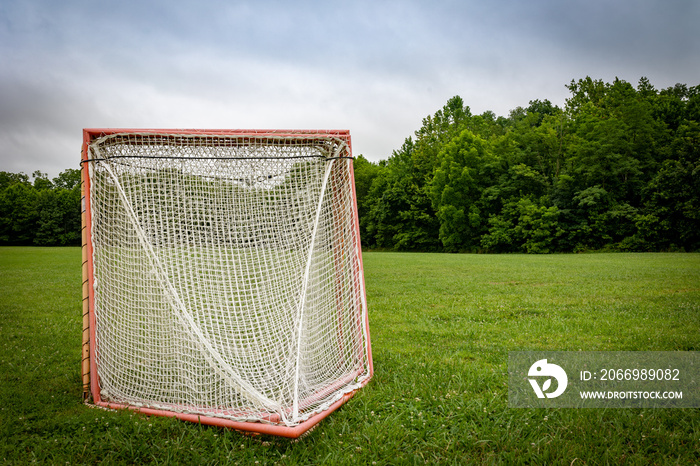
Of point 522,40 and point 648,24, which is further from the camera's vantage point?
point 648,24

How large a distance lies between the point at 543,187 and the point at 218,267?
3935 cm

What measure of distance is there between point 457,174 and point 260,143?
124ft

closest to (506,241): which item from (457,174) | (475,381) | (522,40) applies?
(457,174)

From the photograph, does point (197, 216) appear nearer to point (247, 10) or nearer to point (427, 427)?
point (427, 427)

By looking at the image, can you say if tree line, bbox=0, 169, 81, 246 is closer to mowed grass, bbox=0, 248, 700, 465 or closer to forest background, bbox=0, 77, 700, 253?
forest background, bbox=0, 77, 700, 253

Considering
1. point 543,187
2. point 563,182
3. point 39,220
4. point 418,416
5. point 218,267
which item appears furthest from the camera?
point 39,220

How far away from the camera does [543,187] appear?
38.5m

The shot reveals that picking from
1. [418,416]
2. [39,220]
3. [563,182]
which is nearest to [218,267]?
[418,416]

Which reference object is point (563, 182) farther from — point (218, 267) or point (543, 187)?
point (218, 267)

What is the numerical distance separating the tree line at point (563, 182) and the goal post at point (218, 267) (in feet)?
113

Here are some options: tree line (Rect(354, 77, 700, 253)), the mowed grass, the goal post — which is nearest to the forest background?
tree line (Rect(354, 77, 700, 253))

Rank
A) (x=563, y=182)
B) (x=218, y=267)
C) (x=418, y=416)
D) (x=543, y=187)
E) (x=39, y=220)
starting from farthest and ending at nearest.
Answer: (x=39, y=220) → (x=543, y=187) → (x=563, y=182) → (x=218, y=267) → (x=418, y=416)

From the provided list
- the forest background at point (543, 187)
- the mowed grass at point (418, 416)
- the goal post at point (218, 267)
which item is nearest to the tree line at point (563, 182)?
the forest background at point (543, 187)

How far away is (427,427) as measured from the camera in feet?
9.91
